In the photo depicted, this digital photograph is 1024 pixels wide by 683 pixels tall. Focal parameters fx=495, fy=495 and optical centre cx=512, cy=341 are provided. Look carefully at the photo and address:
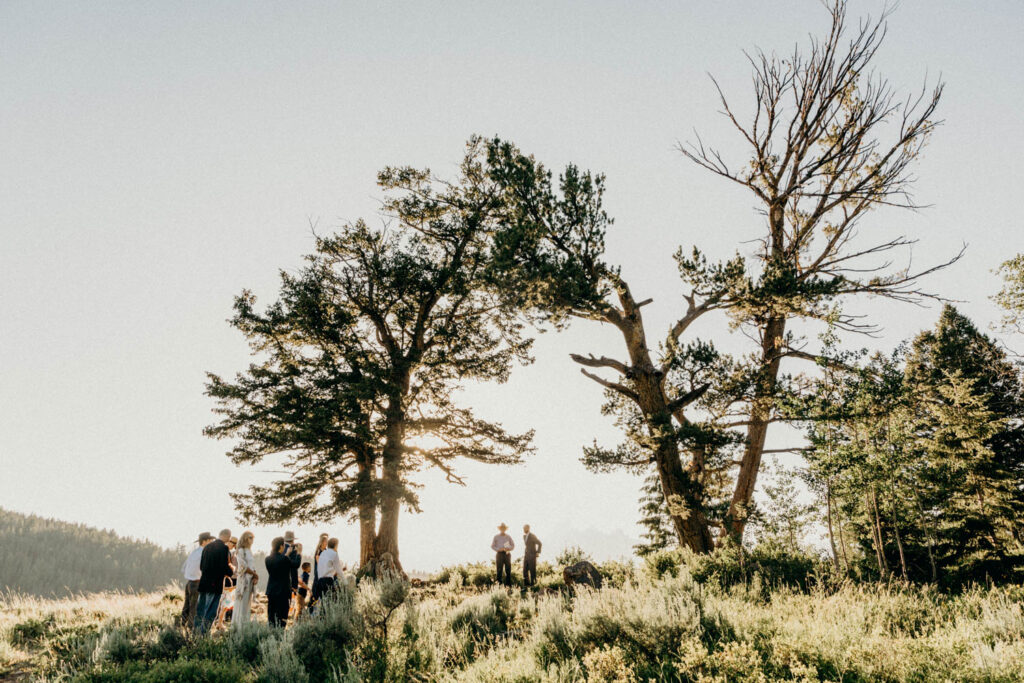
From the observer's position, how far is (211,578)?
941cm

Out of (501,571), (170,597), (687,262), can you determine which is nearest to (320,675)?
(501,571)

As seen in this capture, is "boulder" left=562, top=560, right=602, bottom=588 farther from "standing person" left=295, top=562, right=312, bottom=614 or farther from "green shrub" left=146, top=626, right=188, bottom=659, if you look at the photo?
"green shrub" left=146, top=626, right=188, bottom=659

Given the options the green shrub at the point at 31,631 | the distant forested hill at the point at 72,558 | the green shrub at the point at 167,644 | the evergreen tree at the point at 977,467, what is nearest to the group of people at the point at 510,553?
the green shrub at the point at 167,644

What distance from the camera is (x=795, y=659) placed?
185 inches

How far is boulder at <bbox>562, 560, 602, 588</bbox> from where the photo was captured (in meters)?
12.5

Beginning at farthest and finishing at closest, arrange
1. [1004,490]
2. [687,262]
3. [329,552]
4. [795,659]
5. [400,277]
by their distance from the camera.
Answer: [1004,490], [400,277], [687,262], [329,552], [795,659]

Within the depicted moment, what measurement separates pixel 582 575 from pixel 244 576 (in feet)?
25.8

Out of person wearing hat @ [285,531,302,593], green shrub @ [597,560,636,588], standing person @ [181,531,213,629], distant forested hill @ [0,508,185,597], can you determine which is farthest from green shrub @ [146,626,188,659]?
distant forested hill @ [0,508,185,597]

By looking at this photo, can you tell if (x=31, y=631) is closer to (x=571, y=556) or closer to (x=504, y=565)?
(x=504, y=565)

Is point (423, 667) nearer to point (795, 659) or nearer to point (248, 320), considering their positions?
point (795, 659)

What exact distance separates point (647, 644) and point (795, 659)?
5.75 ft

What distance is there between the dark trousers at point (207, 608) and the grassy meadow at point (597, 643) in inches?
25.9

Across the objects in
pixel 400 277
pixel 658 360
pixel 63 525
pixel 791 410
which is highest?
pixel 400 277

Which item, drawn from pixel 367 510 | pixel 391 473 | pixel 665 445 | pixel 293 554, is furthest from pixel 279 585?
pixel 665 445
